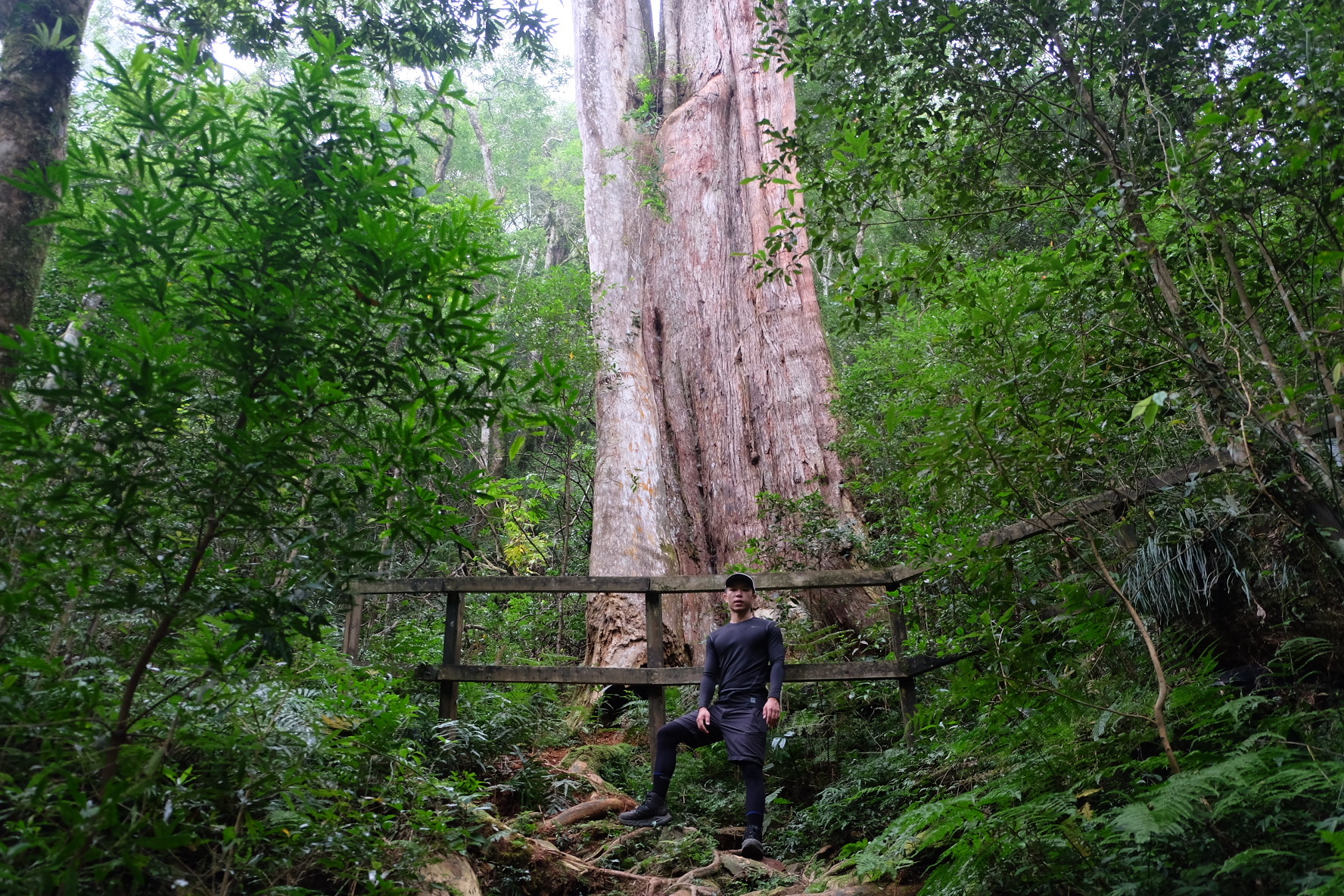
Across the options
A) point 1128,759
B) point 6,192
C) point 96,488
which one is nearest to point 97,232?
point 96,488

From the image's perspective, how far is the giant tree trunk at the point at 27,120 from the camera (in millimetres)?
3504

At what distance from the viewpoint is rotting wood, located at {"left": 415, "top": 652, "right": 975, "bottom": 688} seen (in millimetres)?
5316

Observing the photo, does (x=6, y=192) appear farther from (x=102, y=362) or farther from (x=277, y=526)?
(x=277, y=526)

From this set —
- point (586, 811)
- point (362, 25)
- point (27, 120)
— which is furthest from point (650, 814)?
point (362, 25)

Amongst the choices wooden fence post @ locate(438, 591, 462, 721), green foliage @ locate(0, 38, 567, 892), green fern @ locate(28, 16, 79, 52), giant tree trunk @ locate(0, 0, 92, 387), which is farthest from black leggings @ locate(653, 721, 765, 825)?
green fern @ locate(28, 16, 79, 52)

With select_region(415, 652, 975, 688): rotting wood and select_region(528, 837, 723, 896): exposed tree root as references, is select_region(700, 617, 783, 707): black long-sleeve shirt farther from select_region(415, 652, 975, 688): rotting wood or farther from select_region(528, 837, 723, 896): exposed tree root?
select_region(528, 837, 723, 896): exposed tree root

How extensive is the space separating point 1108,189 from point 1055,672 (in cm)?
247

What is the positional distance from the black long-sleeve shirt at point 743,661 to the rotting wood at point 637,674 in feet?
1.89

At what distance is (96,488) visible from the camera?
2.36m

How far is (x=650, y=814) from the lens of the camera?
15.0 ft

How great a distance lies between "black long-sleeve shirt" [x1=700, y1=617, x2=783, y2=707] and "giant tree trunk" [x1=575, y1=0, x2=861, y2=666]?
2.97 metres

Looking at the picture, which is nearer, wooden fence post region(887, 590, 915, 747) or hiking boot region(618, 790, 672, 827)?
hiking boot region(618, 790, 672, 827)

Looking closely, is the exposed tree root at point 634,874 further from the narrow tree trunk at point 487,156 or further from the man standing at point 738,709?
the narrow tree trunk at point 487,156

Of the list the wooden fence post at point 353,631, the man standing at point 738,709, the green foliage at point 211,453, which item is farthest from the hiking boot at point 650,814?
the wooden fence post at point 353,631
